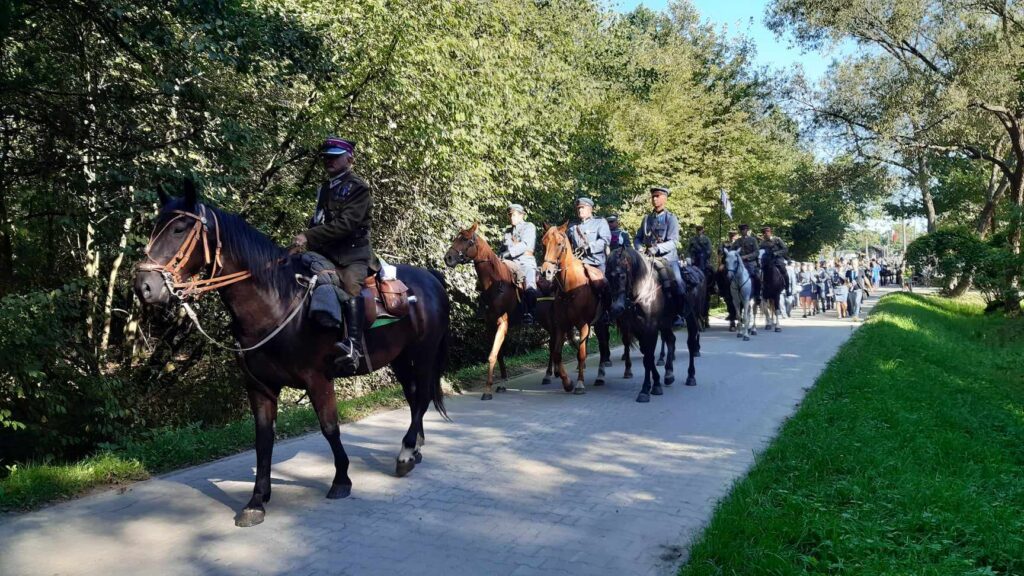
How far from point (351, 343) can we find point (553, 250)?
5811mm

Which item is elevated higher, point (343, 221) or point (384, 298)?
point (343, 221)

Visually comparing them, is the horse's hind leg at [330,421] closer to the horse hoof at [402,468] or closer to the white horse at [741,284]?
the horse hoof at [402,468]

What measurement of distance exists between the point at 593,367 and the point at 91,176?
9.82m

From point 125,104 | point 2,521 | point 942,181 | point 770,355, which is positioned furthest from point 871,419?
point 942,181

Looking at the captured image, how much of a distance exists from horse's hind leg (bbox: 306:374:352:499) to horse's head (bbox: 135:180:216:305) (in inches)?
53.6

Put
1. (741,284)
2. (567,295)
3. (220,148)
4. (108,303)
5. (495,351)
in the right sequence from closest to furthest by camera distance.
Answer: (220,148)
(108,303)
(567,295)
(495,351)
(741,284)

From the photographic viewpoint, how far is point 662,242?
1203cm

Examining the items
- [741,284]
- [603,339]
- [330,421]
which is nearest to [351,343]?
[330,421]

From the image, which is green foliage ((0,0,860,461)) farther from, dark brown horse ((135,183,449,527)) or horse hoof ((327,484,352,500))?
horse hoof ((327,484,352,500))

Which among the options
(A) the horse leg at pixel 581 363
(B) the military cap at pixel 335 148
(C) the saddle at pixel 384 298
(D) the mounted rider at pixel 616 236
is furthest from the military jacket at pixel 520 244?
(B) the military cap at pixel 335 148

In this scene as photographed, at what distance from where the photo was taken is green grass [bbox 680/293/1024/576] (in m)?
4.61

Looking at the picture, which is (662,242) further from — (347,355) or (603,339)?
(347,355)

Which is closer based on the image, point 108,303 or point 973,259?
point 108,303

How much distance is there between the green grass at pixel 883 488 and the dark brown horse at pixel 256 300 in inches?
132
